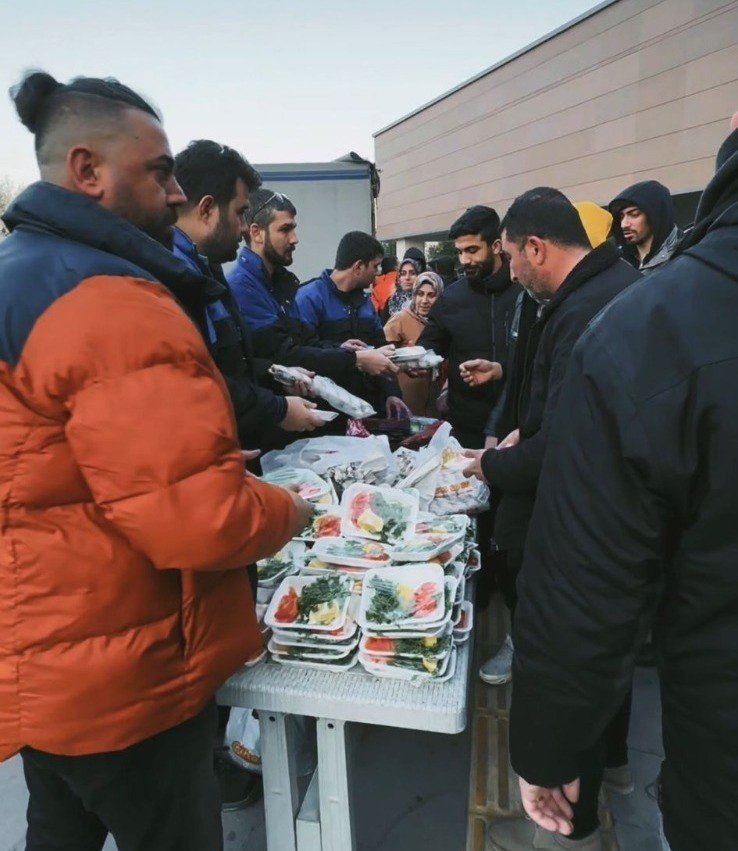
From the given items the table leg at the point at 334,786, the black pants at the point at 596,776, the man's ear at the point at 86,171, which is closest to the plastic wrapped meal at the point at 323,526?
the table leg at the point at 334,786

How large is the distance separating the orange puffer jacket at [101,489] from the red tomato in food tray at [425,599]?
1.83 ft

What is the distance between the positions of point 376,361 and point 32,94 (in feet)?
6.90

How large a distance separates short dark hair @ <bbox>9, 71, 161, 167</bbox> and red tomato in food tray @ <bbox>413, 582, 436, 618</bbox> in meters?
1.28

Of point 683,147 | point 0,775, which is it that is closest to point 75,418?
point 0,775

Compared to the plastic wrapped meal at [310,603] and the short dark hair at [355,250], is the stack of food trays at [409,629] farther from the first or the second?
the short dark hair at [355,250]

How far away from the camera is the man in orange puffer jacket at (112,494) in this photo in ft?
2.99

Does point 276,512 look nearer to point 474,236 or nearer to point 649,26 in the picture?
point 474,236

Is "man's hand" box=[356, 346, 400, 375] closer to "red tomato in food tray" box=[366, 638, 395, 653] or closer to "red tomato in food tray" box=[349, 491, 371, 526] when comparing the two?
"red tomato in food tray" box=[349, 491, 371, 526]

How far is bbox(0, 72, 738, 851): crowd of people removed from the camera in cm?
79

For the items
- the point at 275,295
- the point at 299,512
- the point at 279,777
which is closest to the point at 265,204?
the point at 275,295

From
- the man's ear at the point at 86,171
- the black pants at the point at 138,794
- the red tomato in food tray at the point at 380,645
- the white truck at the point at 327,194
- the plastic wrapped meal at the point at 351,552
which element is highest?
the white truck at the point at 327,194

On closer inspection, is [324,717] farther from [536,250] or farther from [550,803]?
[536,250]

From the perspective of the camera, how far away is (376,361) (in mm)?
3074

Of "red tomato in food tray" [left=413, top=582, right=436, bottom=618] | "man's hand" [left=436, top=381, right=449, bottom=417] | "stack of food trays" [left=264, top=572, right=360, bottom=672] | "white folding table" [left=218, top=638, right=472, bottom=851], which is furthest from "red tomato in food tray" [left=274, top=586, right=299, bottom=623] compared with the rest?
"man's hand" [left=436, top=381, right=449, bottom=417]
